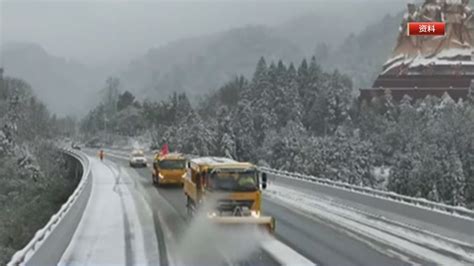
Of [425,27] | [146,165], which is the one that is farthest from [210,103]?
[425,27]

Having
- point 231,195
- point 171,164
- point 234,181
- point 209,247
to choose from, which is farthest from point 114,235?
point 171,164

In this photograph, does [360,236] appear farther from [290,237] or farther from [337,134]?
[337,134]

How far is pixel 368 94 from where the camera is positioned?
129 metres

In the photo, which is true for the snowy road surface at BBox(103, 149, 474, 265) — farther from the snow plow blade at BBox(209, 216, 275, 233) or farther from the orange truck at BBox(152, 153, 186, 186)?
the orange truck at BBox(152, 153, 186, 186)

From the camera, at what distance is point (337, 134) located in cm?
9231

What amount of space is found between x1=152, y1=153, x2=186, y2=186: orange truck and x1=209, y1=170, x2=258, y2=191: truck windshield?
19879mm

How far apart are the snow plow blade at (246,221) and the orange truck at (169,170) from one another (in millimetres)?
21274

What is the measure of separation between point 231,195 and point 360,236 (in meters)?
4.12

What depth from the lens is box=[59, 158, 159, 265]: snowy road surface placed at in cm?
1705

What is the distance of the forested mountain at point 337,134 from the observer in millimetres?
75000

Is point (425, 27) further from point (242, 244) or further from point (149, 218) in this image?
point (242, 244)

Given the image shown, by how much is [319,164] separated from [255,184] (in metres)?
62.3

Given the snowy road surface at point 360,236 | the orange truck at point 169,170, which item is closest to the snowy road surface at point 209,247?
the snowy road surface at point 360,236

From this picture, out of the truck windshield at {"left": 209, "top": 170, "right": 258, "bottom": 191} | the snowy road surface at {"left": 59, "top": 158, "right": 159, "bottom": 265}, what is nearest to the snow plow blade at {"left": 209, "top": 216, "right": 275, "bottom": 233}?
the truck windshield at {"left": 209, "top": 170, "right": 258, "bottom": 191}
